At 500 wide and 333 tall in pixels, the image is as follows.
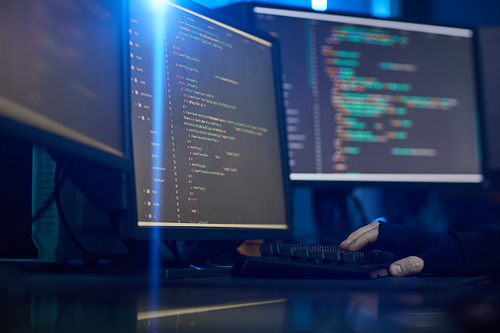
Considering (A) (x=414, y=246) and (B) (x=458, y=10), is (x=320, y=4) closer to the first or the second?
(B) (x=458, y=10)

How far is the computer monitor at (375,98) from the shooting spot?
1.19 meters

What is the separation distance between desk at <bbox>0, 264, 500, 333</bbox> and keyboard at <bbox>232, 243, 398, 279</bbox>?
2cm

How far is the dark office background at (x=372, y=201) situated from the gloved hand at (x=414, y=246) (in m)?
0.40

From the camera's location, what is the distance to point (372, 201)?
1624mm

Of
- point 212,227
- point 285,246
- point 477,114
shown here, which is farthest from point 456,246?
point 477,114

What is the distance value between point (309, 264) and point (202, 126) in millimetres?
305

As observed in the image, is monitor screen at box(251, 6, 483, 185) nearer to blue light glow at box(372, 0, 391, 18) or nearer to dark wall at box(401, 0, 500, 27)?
blue light glow at box(372, 0, 391, 18)

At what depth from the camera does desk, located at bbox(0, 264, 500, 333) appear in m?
0.29

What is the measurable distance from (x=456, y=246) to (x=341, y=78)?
0.70m

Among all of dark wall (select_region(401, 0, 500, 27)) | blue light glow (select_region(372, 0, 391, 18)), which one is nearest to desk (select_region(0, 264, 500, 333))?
blue light glow (select_region(372, 0, 391, 18))

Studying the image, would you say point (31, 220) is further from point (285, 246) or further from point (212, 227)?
point (285, 246)

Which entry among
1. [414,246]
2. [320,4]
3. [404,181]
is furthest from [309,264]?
[320,4]

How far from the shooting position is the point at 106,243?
75cm

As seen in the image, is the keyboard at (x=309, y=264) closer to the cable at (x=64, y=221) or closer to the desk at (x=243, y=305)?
the desk at (x=243, y=305)
